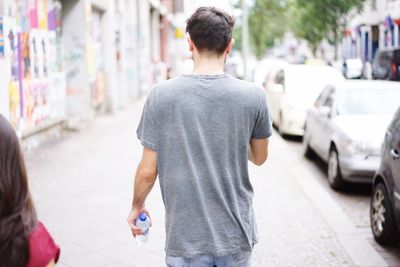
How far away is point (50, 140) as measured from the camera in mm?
13422

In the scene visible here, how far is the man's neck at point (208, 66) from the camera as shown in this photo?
281 cm

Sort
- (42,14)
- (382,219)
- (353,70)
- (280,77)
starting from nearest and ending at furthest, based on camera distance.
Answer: (382,219)
(42,14)
(280,77)
(353,70)

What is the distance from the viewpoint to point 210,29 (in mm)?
2773

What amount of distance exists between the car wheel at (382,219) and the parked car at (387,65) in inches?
676

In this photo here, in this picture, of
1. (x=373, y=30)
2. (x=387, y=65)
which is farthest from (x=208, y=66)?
(x=373, y=30)

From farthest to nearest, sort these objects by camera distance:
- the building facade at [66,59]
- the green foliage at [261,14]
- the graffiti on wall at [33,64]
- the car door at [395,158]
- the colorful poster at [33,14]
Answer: the green foliage at [261,14], the colorful poster at [33,14], the building facade at [66,59], the graffiti on wall at [33,64], the car door at [395,158]

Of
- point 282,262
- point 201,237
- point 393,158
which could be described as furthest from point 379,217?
point 201,237

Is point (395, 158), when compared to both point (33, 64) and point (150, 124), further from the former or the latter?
point (33, 64)

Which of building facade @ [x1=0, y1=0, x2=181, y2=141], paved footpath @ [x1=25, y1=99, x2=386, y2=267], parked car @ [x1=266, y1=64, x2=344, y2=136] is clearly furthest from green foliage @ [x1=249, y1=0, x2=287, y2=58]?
paved footpath @ [x1=25, y1=99, x2=386, y2=267]

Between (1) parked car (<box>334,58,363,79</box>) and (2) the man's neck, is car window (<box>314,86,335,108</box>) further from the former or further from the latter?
(1) parked car (<box>334,58,363,79</box>)

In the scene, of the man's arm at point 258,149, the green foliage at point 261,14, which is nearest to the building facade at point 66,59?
the man's arm at point 258,149

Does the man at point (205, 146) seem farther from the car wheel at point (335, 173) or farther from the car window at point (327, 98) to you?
the car window at point (327, 98)

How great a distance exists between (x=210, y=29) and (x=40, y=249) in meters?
1.11

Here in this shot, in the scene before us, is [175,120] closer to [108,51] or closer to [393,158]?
[393,158]
